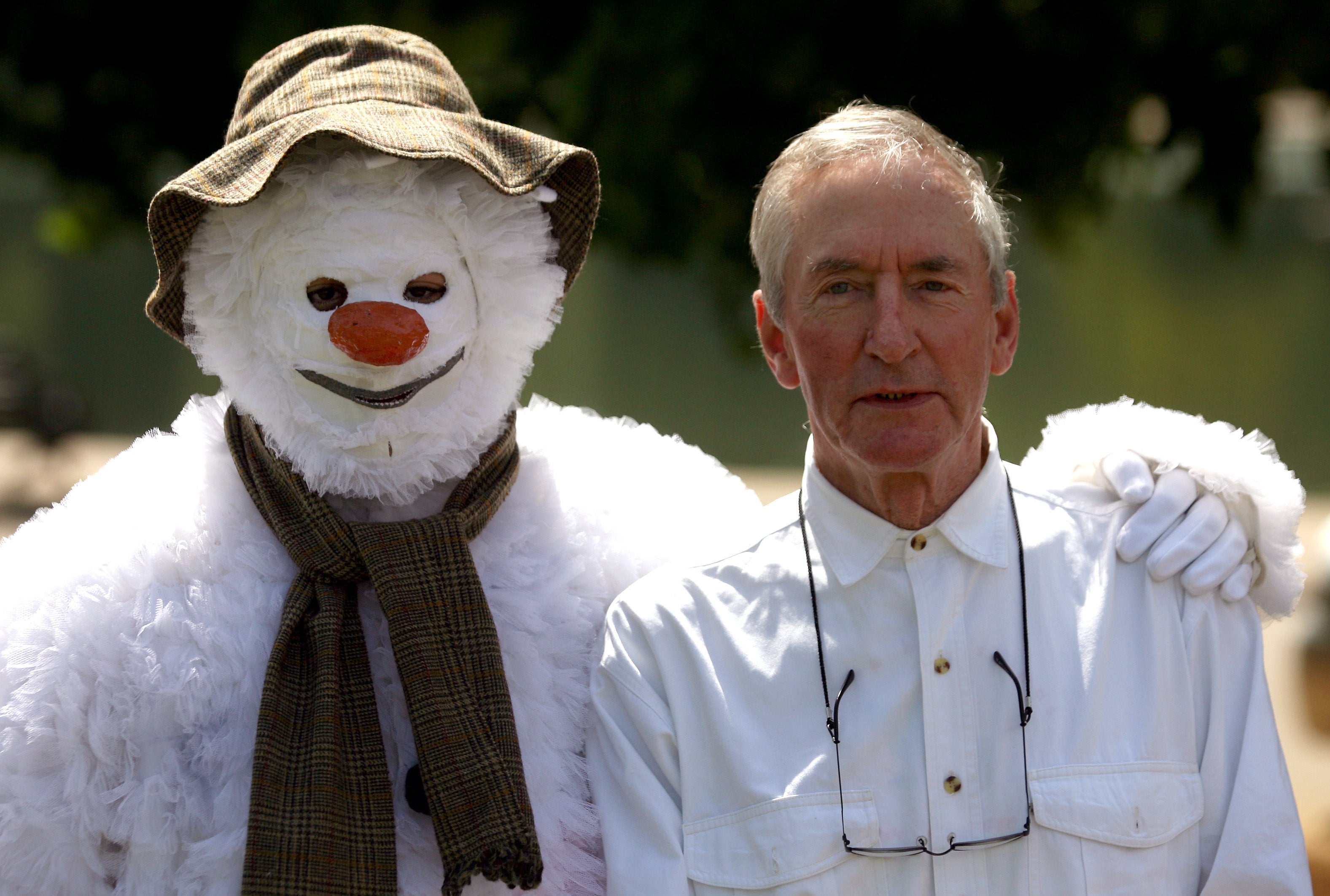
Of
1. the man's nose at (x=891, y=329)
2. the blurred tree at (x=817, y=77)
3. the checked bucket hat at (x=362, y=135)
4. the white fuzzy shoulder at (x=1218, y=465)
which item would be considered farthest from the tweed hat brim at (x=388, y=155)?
the blurred tree at (x=817, y=77)

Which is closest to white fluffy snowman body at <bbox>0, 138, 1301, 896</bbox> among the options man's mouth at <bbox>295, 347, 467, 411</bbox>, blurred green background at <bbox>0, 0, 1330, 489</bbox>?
man's mouth at <bbox>295, 347, 467, 411</bbox>

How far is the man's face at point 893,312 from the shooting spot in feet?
7.23

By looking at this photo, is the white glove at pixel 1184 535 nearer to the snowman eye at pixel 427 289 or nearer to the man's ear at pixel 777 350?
the man's ear at pixel 777 350

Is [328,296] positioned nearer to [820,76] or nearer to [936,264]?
[936,264]

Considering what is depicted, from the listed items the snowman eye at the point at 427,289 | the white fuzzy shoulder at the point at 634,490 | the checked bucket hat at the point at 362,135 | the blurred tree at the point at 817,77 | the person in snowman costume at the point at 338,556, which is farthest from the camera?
the blurred tree at the point at 817,77

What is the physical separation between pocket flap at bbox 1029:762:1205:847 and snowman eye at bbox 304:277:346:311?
1.42 metres

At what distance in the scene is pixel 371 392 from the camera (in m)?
2.32

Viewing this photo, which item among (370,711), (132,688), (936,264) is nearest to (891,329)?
(936,264)

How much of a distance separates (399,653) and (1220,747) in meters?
1.35

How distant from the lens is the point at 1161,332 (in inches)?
473

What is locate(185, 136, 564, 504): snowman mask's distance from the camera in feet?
7.55

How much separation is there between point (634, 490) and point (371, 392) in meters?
0.64

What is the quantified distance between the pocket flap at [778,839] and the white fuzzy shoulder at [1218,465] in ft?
2.42

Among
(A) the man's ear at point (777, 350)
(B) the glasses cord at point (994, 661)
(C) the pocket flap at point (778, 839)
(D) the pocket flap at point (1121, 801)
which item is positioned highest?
(A) the man's ear at point (777, 350)
